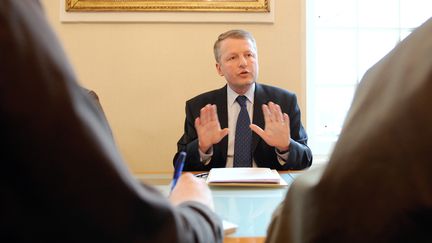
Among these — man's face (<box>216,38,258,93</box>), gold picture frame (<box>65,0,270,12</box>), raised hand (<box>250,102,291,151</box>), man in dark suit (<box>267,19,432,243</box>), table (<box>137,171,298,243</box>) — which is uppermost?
gold picture frame (<box>65,0,270,12</box>)

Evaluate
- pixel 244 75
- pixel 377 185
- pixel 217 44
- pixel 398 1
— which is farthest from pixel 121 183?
pixel 398 1

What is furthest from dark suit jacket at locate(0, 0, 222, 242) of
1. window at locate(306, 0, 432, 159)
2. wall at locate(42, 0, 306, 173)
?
window at locate(306, 0, 432, 159)

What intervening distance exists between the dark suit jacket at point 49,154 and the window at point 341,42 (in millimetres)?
2755

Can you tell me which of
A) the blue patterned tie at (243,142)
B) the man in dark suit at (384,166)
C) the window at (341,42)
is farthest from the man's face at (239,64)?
the man in dark suit at (384,166)

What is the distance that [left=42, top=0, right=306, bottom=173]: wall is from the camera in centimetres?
289

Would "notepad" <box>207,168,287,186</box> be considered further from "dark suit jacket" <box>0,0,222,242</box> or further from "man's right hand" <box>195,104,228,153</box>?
"dark suit jacket" <box>0,0,222,242</box>

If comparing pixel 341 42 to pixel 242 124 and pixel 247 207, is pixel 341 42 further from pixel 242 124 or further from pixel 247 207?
pixel 247 207

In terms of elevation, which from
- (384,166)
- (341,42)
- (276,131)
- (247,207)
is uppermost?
(341,42)

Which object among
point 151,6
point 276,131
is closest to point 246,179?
Result: point 276,131

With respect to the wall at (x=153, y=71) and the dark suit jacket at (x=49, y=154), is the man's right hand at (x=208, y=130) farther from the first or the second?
the dark suit jacket at (x=49, y=154)

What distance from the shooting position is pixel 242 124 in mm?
2283

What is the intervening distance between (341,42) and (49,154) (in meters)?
2.98

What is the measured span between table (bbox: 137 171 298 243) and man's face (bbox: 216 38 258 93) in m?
1.05

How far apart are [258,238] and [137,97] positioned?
2104 mm
